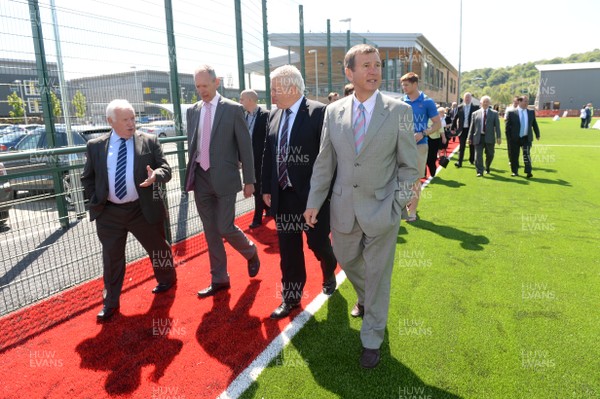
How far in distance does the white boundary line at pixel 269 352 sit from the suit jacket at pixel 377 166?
1.08 metres

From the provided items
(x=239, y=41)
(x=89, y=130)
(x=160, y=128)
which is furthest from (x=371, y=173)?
(x=239, y=41)

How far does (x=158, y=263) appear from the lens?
4.48 metres

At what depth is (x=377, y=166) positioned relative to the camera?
9.66 ft

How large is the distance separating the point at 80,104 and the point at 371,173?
4682mm

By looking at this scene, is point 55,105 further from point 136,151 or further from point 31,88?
point 136,151

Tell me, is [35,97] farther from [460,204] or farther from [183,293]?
[460,204]

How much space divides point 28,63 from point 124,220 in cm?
300

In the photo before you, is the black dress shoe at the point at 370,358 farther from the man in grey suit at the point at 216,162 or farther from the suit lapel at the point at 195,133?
the suit lapel at the point at 195,133

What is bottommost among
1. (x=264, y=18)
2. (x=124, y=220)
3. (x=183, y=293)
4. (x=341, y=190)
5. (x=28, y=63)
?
(x=183, y=293)

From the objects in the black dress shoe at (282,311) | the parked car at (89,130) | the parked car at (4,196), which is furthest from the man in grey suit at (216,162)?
the parked car at (89,130)

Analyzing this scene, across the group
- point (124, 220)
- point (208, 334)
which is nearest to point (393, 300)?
point (208, 334)

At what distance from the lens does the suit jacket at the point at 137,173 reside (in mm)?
3914

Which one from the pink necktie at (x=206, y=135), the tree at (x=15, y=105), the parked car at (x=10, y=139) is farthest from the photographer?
the parked car at (x=10, y=139)

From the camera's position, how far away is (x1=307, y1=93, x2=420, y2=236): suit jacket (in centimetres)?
292
